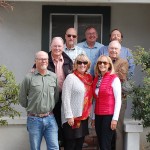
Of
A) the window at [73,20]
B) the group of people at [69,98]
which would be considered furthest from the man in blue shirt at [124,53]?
the window at [73,20]

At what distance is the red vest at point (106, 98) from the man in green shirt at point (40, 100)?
675 mm

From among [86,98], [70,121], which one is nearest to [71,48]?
[86,98]

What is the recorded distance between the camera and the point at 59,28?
9.23 meters

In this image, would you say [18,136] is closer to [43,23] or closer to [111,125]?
[111,125]

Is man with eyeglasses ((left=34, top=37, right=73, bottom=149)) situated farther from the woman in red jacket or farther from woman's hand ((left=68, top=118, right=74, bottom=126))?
the woman in red jacket

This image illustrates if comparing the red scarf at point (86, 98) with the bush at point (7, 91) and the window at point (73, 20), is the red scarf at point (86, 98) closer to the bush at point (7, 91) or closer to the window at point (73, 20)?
the bush at point (7, 91)

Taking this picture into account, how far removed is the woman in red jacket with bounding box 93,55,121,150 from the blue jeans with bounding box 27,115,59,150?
660 millimetres

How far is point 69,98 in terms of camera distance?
6184 mm

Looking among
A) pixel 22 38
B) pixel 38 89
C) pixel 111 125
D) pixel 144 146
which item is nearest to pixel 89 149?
pixel 144 146

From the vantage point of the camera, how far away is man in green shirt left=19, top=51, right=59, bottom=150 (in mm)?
6105

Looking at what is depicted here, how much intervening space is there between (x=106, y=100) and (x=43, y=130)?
1030 mm

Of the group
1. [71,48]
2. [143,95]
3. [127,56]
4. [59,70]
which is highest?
[71,48]

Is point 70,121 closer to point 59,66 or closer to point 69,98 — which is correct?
point 69,98

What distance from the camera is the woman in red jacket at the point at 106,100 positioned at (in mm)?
6203
